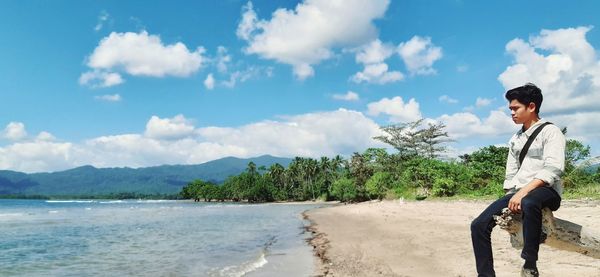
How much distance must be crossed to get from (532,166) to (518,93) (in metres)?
0.75

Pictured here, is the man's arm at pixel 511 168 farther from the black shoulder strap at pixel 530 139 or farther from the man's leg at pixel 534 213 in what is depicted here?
the man's leg at pixel 534 213

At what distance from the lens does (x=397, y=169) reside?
7500 centimetres

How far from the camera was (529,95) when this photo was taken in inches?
163

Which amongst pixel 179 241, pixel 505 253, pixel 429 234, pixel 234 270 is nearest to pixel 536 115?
pixel 505 253

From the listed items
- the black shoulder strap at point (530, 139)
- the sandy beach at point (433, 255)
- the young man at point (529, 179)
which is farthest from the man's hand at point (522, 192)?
the sandy beach at point (433, 255)

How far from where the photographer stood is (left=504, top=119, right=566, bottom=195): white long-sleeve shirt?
3.70 metres

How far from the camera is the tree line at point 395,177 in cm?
3571

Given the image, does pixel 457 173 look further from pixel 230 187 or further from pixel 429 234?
pixel 230 187

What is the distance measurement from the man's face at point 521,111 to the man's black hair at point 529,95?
0.10 ft

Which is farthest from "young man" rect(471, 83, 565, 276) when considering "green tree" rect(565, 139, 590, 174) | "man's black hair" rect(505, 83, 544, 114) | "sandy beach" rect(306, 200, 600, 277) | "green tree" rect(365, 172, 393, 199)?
"green tree" rect(365, 172, 393, 199)

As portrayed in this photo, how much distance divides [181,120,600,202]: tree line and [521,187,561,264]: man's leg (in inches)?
496

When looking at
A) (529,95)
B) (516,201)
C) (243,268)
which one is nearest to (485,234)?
(516,201)

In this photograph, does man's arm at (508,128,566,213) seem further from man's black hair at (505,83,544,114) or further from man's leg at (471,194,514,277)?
man's black hair at (505,83,544,114)

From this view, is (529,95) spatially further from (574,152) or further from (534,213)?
(574,152)
